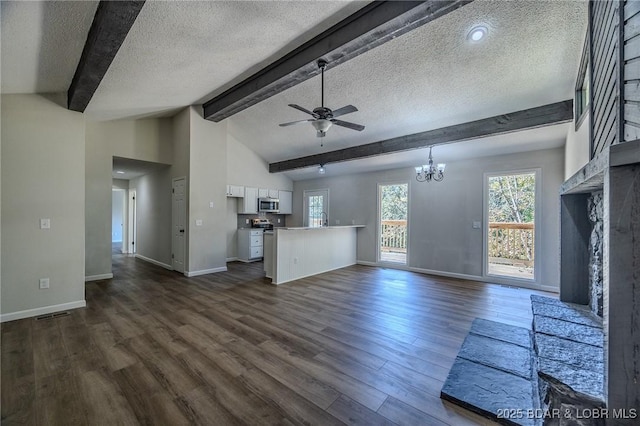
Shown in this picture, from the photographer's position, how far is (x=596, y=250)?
2.07m

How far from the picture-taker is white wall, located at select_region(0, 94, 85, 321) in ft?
10.0

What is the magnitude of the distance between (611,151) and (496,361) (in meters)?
2.03

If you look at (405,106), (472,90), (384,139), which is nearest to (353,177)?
(384,139)

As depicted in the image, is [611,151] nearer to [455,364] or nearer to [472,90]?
[455,364]

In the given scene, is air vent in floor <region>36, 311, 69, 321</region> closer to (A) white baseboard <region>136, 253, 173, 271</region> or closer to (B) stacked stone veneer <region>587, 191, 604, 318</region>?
(A) white baseboard <region>136, 253, 173, 271</region>

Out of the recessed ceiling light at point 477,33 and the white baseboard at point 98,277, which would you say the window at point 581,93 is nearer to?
the recessed ceiling light at point 477,33

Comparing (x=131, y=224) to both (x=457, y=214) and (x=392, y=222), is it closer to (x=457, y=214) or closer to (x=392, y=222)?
(x=392, y=222)

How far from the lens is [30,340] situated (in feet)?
8.49

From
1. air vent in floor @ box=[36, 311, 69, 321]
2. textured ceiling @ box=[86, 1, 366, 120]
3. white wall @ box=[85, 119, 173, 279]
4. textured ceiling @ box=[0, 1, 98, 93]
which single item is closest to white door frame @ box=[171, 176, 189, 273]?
white wall @ box=[85, 119, 173, 279]

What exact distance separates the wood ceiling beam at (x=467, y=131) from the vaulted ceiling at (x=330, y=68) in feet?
0.38

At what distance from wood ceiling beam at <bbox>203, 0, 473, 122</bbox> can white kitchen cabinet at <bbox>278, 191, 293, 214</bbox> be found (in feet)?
13.9

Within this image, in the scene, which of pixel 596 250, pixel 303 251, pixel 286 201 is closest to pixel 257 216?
pixel 286 201

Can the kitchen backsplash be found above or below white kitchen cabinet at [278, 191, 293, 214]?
below

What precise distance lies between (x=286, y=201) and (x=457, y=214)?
4.97m
